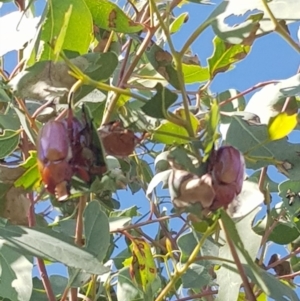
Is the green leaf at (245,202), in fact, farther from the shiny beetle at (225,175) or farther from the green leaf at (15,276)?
the green leaf at (15,276)

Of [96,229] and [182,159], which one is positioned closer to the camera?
[182,159]

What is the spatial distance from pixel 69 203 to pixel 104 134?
0.33 m

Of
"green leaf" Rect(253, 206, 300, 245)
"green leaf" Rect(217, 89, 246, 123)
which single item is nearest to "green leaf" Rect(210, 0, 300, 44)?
"green leaf" Rect(217, 89, 246, 123)

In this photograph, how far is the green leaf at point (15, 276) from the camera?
63 centimetres

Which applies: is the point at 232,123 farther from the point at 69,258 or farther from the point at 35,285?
the point at 35,285

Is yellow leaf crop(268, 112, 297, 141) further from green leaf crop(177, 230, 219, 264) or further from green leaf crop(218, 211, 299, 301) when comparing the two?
green leaf crop(177, 230, 219, 264)

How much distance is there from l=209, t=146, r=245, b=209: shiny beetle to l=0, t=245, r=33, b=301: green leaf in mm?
234

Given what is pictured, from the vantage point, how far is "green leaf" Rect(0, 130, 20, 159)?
0.67 m

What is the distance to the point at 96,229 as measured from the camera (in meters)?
0.61

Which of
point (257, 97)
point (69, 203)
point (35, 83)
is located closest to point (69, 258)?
point (35, 83)

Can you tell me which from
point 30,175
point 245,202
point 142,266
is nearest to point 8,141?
point 30,175

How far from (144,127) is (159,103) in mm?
156

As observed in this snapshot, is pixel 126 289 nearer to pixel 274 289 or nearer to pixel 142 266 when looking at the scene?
pixel 142 266

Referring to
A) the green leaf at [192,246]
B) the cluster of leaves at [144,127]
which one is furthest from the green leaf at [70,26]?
the green leaf at [192,246]
